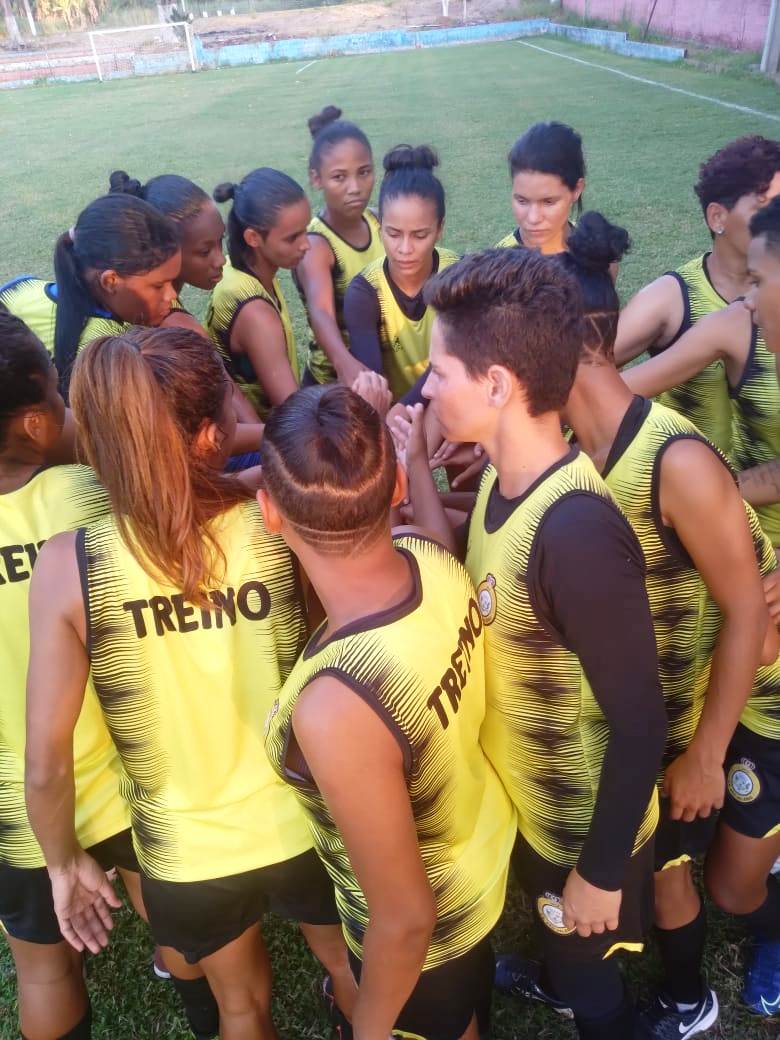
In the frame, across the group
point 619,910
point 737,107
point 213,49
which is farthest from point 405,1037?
point 213,49

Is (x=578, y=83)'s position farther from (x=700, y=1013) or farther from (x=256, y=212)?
(x=700, y=1013)

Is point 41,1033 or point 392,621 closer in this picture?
point 392,621

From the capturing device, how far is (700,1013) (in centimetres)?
223

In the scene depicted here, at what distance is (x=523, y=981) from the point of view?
94.3 inches

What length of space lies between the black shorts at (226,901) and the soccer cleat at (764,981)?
1340 mm

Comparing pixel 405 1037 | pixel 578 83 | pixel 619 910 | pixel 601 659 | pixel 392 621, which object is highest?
pixel 392 621

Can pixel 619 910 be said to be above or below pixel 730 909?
above

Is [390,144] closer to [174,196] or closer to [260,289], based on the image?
[174,196]

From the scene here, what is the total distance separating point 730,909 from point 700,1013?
296mm

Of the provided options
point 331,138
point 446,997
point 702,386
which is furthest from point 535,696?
point 331,138

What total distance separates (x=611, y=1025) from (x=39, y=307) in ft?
9.34

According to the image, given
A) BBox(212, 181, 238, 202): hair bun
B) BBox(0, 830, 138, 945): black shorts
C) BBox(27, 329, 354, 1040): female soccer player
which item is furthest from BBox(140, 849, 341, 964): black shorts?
BBox(212, 181, 238, 202): hair bun

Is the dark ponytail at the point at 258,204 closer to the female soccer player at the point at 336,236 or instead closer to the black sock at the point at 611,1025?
the female soccer player at the point at 336,236

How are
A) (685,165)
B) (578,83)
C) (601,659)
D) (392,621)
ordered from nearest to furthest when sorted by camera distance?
(392,621)
(601,659)
(685,165)
(578,83)
